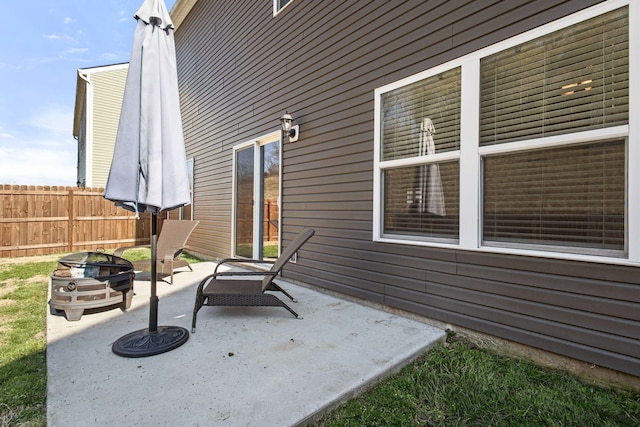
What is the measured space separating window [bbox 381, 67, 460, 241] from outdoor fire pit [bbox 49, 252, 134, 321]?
2.86 m

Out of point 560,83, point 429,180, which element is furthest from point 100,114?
point 560,83

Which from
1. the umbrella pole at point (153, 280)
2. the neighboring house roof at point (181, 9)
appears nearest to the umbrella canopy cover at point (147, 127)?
the umbrella pole at point (153, 280)

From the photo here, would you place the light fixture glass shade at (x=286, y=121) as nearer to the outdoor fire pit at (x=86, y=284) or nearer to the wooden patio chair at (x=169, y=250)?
the wooden patio chair at (x=169, y=250)

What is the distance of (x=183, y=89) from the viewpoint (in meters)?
9.16

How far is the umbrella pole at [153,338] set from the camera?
Answer: 2.36 metres

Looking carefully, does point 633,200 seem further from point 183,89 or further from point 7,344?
point 183,89

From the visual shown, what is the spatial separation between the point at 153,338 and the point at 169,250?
8.18 feet

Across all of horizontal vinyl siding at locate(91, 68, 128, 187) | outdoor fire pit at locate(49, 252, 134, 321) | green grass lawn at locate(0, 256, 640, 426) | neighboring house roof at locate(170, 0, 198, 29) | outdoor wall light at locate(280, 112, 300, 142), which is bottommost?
green grass lawn at locate(0, 256, 640, 426)

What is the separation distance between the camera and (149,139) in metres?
2.39

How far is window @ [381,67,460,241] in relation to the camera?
9.48 feet

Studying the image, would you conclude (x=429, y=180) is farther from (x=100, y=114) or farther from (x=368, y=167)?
(x=100, y=114)

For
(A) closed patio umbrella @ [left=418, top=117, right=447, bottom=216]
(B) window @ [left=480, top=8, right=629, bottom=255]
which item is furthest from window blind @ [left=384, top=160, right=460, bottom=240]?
(B) window @ [left=480, top=8, right=629, bottom=255]

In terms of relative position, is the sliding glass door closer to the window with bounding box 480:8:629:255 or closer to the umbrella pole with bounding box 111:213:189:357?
the umbrella pole with bounding box 111:213:189:357

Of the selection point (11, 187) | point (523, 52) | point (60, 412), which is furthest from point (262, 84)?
point (11, 187)
